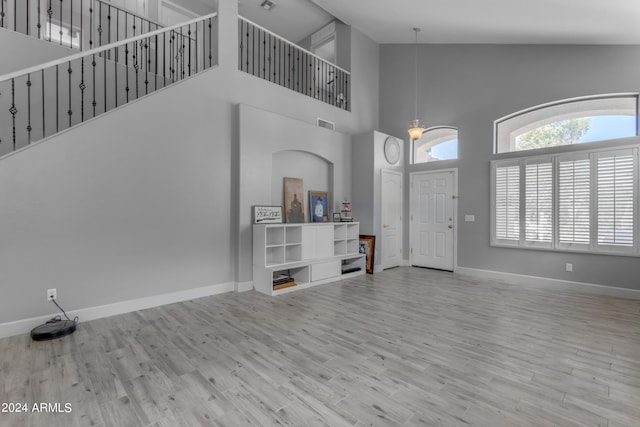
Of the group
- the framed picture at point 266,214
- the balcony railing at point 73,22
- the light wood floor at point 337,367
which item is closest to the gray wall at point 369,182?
the framed picture at point 266,214

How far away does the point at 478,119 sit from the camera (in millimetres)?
5867

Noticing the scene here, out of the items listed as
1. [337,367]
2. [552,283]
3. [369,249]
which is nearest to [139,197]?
[337,367]

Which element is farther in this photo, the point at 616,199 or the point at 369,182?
the point at 369,182

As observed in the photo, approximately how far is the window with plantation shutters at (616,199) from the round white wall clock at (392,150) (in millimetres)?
3390

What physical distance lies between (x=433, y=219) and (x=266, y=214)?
3.74 m

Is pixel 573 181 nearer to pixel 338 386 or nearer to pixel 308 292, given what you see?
pixel 308 292

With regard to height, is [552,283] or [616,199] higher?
[616,199]

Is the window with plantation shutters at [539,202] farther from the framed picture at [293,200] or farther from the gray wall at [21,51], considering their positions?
the gray wall at [21,51]

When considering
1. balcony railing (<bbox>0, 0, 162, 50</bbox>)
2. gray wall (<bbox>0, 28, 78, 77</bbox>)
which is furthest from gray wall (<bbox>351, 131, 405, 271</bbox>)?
gray wall (<bbox>0, 28, 78, 77</bbox>)

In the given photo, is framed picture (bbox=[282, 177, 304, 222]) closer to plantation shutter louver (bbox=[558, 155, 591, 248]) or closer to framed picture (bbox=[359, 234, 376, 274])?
framed picture (bbox=[359, 234, 376, 274])

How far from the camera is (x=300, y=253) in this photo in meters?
4.97

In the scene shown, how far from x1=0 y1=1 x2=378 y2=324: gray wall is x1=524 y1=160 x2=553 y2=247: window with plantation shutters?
427 cm

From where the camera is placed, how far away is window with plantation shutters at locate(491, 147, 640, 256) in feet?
14.5

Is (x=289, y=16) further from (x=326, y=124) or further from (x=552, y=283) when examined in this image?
(x=552, y=283)
